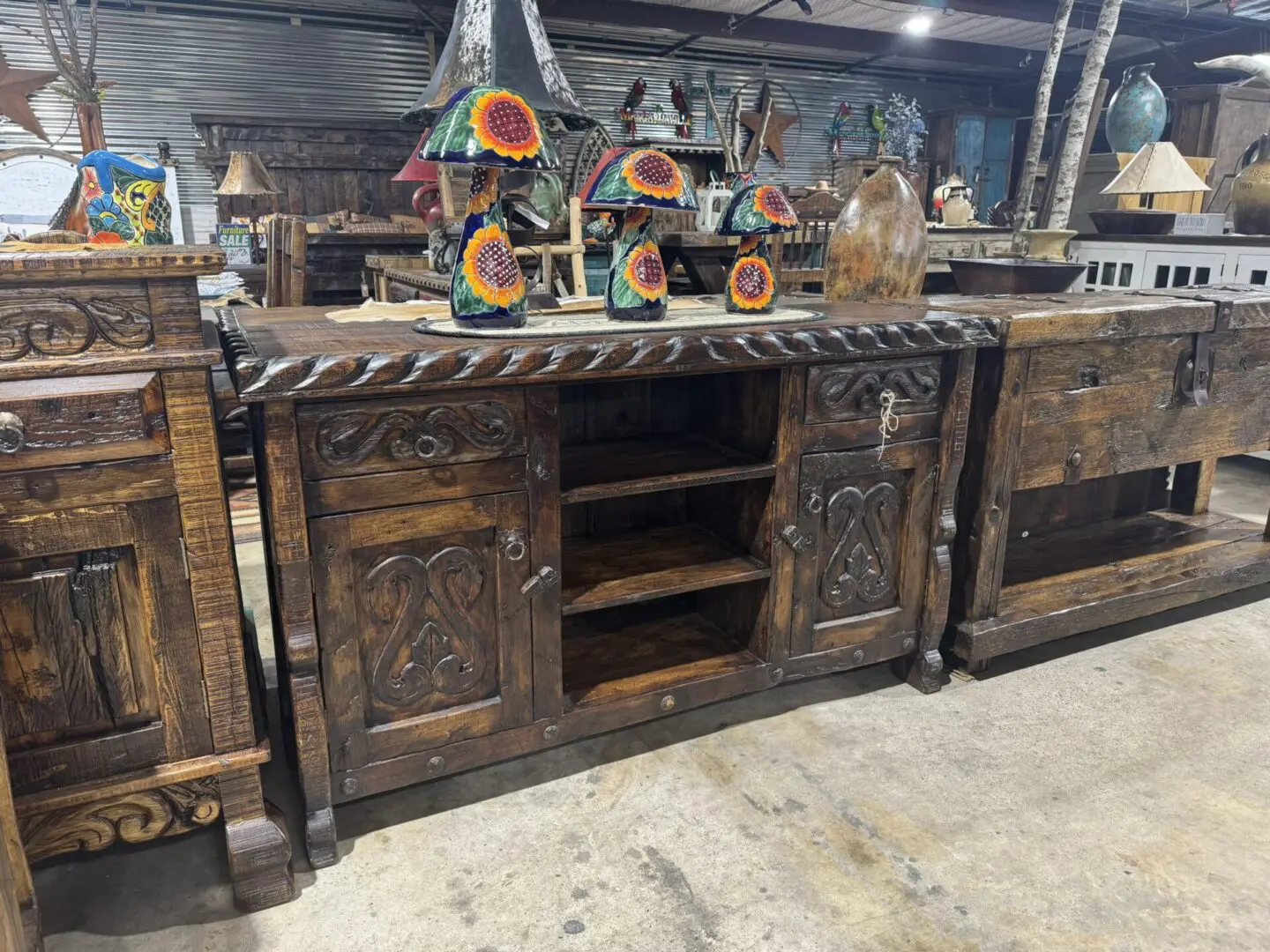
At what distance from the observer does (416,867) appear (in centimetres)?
148

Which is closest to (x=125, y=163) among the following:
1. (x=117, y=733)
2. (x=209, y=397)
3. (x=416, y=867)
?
(x=209, y=397)

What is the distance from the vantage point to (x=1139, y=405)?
211cm

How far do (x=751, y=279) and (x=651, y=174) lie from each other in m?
0.35

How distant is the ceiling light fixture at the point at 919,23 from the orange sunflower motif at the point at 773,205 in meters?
5.84

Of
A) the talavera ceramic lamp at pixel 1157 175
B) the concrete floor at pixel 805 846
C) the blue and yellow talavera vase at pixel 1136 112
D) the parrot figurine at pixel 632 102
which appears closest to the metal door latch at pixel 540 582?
the concrete floor at pixel 805 846

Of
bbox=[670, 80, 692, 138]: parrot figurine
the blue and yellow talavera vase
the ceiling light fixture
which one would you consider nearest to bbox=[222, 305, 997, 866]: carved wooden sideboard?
the blue and yellow talavera vase

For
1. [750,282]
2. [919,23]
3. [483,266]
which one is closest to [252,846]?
[483,266]

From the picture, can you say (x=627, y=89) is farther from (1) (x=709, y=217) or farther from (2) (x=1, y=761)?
(2) (x=1, y=761)

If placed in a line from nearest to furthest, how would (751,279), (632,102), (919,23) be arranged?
(751,279) → (919,23) → (632,102)

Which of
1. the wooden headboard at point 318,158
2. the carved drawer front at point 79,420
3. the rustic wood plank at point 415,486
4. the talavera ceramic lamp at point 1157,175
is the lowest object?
the rustic wood plank at point 415,486

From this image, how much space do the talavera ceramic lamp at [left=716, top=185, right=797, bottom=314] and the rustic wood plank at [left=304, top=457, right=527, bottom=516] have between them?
0.70 meters

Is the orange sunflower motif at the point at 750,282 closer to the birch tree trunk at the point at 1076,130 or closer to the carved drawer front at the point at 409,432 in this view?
the carved drawer front at the point at 409,432

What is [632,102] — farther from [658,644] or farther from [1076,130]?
[658,644]

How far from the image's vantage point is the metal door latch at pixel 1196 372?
2146mm
